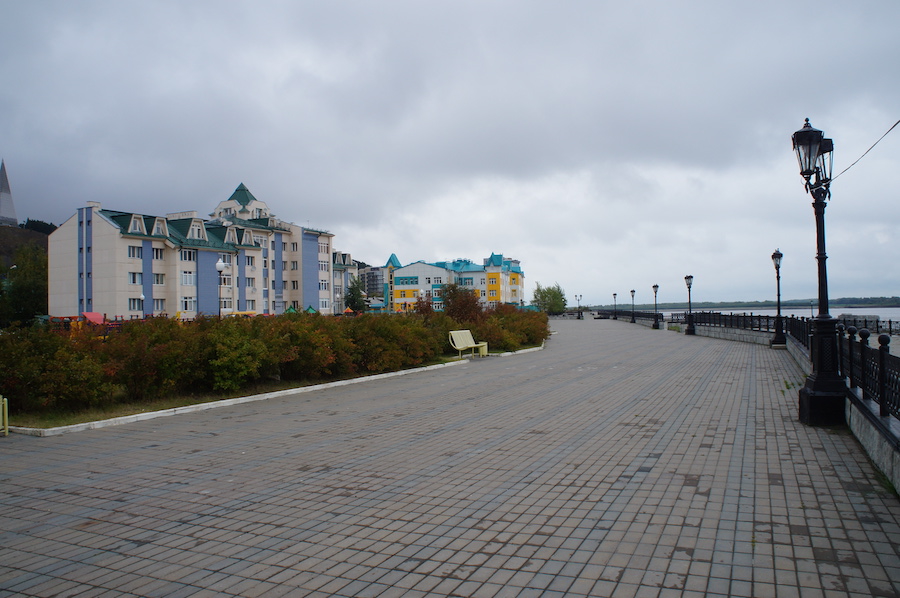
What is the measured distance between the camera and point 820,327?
8.02 metres

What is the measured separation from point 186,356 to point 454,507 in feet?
24.9

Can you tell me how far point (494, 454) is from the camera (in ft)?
21.7

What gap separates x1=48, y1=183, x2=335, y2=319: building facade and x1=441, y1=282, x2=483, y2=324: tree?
64.8 feet

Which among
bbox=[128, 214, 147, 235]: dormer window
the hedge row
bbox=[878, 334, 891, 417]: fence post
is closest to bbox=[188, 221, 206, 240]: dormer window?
bbox=[128, 214, 147, 235]: dormer window

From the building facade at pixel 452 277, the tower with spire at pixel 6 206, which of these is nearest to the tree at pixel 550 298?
the building facade at pixel 452 277

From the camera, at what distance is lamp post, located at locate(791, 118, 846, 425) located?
7.73m

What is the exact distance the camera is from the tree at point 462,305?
82.2 ft

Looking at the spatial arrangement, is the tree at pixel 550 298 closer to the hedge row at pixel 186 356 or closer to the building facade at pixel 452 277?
the building facade at pixel 452 277

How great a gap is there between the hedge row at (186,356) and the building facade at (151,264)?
2719cm

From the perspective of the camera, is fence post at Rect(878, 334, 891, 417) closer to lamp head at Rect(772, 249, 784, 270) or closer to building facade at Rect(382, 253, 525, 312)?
lamp head at Rect(772, 249, 784, 270)

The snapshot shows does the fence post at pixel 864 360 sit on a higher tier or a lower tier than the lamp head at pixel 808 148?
lower

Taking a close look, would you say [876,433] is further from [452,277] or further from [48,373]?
[452,277]

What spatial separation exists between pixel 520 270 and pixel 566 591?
419 feet

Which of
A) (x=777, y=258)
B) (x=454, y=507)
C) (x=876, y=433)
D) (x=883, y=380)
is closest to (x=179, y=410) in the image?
(x=454, y=507)
